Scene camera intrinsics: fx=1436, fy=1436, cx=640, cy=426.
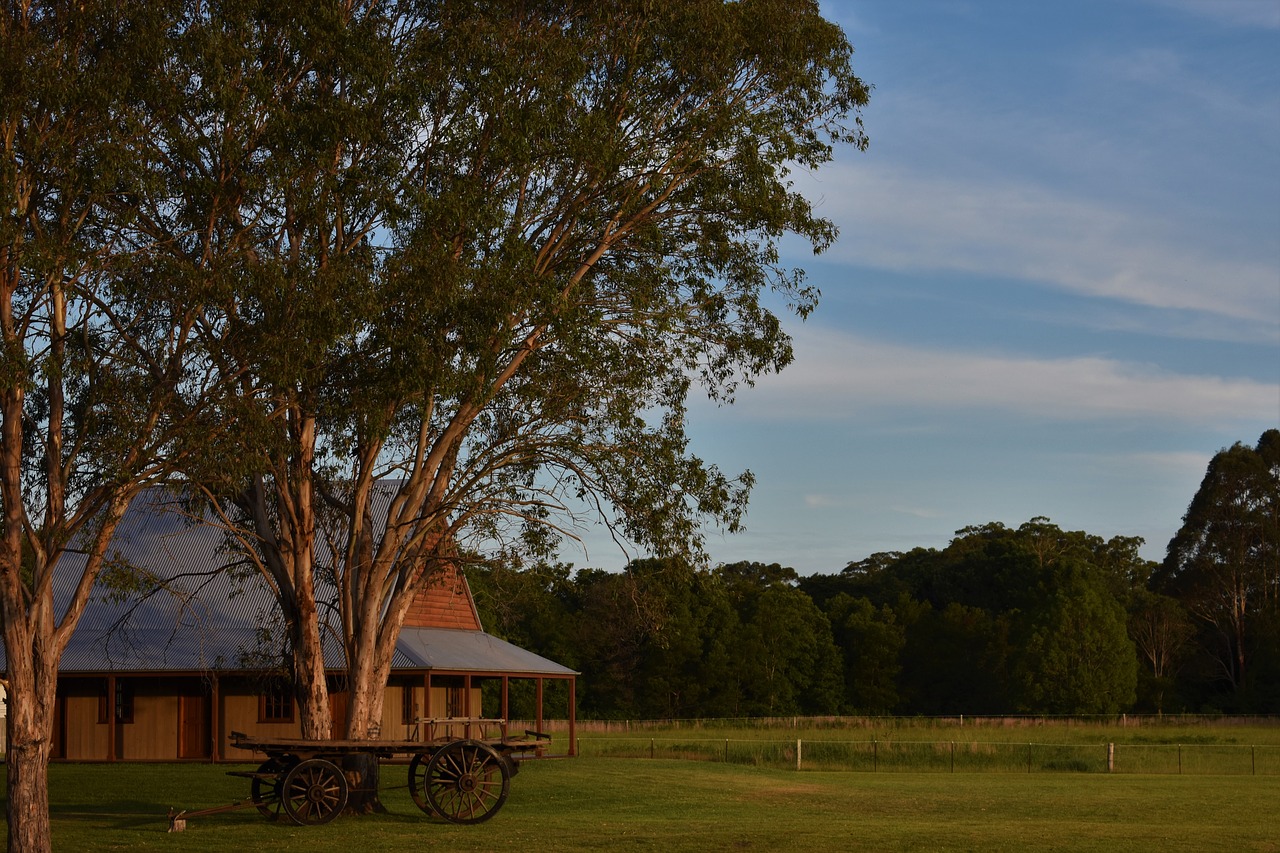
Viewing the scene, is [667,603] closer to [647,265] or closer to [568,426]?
[568,426]

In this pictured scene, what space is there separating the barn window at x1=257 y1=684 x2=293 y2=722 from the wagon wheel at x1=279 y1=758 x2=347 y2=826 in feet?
46.3

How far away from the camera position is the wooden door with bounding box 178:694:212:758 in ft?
110

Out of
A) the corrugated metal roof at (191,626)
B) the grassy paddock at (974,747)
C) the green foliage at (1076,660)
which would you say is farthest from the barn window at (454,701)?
the green foliage at (1076,660)

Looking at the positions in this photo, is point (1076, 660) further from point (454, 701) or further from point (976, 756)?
point (454, 701)

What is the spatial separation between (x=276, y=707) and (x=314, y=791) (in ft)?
48.5

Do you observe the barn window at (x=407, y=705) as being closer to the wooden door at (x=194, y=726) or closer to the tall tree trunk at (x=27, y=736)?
the wooden door at (x=194, y=726)

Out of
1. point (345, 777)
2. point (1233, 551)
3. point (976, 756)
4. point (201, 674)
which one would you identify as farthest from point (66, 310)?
point (1233, 551)

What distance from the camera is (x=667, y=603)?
23.1 m

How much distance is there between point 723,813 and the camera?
74.1 feet

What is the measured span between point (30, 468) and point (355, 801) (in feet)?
22.4

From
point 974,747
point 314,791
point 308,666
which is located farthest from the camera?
point 974,747

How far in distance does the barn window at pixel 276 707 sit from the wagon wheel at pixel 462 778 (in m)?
14.4

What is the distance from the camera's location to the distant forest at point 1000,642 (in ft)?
194

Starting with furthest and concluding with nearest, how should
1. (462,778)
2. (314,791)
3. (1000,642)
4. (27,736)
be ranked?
(1000,642) → (462,778) → (314,791) → (27,736)
